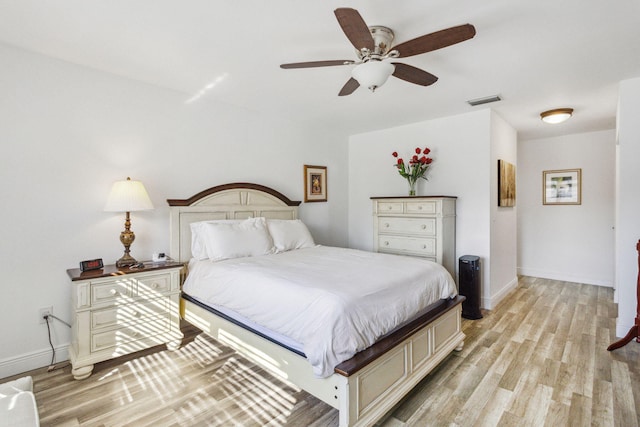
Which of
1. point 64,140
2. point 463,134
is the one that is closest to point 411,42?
point 463,134

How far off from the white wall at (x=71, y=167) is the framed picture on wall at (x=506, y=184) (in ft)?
11.4

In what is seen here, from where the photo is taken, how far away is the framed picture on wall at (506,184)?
410cm

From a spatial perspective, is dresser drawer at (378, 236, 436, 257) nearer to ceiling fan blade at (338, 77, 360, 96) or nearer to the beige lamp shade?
ceiling fan blade at (338, 77, 360, 96)

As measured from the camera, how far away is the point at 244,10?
194 cm

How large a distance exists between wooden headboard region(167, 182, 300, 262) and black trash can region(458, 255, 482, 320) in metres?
2.22

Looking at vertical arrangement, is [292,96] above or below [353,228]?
above

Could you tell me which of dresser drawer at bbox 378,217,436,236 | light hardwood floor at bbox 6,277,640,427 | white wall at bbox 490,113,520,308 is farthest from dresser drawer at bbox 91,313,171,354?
white wall at bbox 490,113,520,308

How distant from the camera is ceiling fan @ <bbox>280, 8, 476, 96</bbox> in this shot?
1.66 meters

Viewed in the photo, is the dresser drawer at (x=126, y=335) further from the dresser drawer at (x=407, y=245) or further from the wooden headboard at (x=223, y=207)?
the dresser drawer at (x=407, y=245)

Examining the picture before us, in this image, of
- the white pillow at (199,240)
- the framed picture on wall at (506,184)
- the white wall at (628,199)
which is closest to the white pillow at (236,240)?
the white pillow at (199,240)

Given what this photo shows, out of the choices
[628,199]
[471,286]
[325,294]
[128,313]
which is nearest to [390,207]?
[471,286]

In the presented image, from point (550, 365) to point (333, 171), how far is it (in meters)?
3.55

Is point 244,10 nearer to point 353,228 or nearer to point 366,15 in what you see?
point 366,15

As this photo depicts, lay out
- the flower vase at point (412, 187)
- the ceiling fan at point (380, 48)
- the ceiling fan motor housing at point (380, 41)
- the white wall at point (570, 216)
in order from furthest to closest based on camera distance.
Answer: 1. the white wall at point (570, 216)
2. the flower vase at point (412, 187)
3. the ceiling fan motor housing at point (380, 41)
4. the ceiling fan at point (380, 48)
